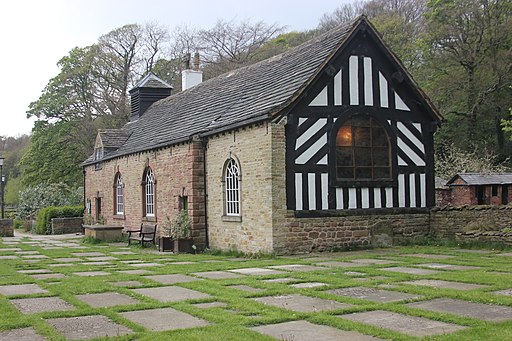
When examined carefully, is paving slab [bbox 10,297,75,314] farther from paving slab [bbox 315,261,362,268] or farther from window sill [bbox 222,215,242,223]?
window sill [bbox 222,215,242,223]

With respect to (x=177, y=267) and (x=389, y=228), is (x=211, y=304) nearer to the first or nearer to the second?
(x=177, y=267)

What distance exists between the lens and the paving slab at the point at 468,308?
6.52 metres

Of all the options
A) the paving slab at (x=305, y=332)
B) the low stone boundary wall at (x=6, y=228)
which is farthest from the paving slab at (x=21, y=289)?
the low stone boundary wall at (x=6, y=228)

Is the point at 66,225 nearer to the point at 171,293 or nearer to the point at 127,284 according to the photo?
the point at 127,284

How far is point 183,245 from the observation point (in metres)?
17.1

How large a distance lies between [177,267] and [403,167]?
738 centimetres

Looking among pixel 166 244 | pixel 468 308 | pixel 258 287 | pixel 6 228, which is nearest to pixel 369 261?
pixel 258 287

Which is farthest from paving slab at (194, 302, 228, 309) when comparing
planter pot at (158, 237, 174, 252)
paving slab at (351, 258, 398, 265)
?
planter pot at (158, 237, 174, 252)

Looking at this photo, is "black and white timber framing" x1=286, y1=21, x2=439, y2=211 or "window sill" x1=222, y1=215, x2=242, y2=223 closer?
"black and white timber framing" x1=286, y1=21, x2=439, y2=211

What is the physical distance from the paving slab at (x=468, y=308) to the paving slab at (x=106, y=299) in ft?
12.3

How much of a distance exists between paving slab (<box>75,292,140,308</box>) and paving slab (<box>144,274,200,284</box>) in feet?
4.67

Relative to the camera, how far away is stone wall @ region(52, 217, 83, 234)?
30719mm

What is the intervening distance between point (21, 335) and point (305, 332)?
2942 mm

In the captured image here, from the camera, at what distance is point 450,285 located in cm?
877
